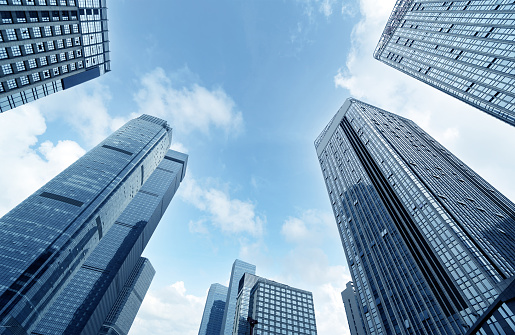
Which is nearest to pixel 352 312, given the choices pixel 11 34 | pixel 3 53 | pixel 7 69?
pixel 7 69

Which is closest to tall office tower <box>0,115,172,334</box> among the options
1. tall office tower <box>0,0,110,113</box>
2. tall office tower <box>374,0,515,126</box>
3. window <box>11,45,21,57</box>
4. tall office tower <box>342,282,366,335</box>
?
tall office tower <box>0,0,110,113</box>

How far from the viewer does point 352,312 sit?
116375 mm

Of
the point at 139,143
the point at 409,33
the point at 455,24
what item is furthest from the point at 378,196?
the point at 139,143

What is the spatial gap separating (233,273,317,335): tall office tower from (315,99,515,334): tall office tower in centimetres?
5697

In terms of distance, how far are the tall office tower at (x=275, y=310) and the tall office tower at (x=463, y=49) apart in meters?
119

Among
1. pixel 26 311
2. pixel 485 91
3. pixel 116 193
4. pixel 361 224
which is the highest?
pixel 116 193

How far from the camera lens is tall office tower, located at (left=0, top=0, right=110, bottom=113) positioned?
2474 inches

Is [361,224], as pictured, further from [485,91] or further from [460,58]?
[460,58]

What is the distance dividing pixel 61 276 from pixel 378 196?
133450mm

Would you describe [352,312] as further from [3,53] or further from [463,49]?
[3,53]

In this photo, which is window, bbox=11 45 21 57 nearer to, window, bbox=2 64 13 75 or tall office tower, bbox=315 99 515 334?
window, bbox=2 64 13 75

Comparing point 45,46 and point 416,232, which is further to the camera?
point 416,232

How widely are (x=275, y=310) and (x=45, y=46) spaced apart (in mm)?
136753

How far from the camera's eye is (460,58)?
98.6m
